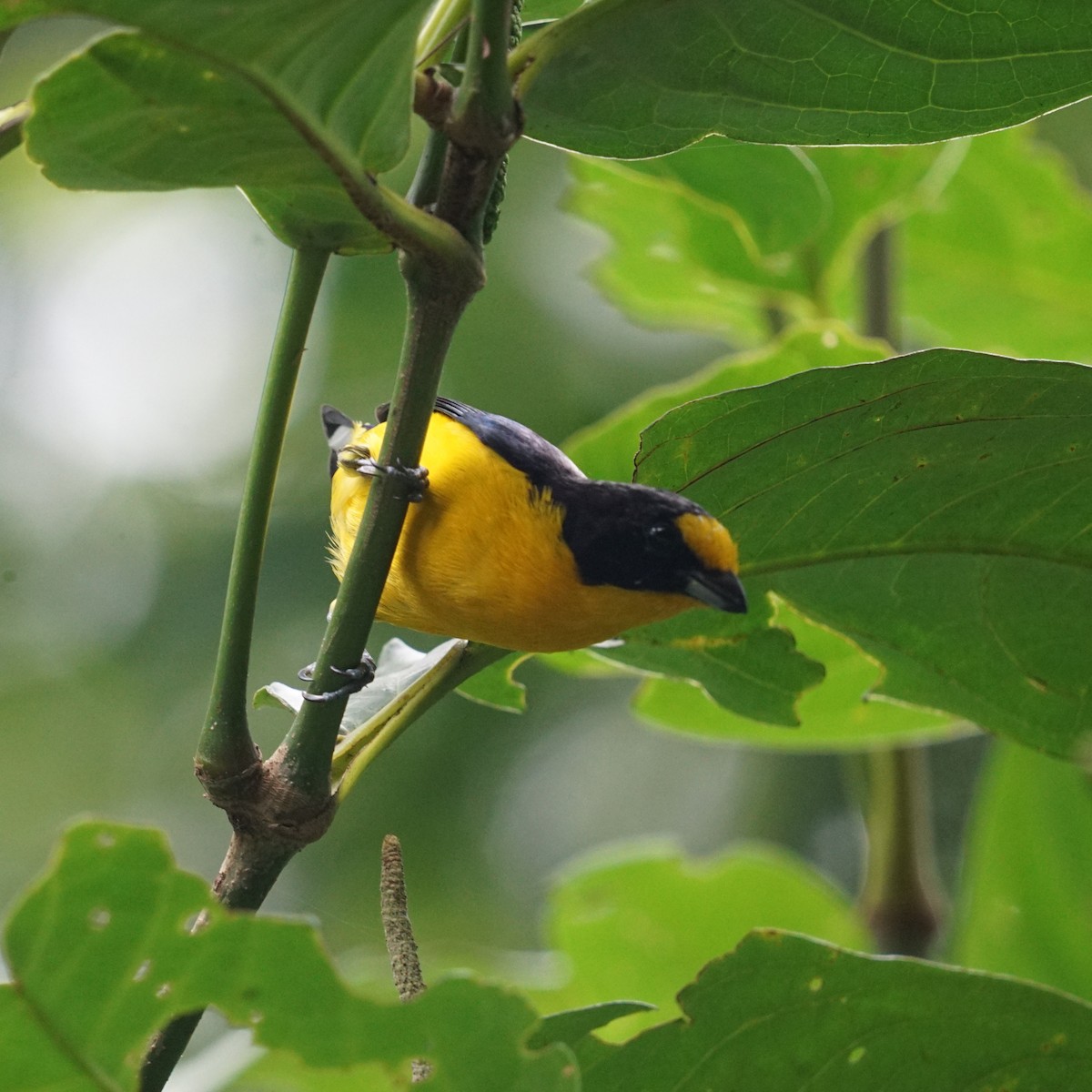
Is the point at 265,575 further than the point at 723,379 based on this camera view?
Yes

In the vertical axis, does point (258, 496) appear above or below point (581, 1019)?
above

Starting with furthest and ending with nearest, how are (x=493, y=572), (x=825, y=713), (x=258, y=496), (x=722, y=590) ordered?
(x=825, y=713)
(x=493, y=572)
(x=722, y=590)
(x=258, y=496)

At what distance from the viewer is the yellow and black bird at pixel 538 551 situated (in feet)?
5.92

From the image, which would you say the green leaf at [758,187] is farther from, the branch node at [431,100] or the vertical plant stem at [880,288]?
the branch node at [431,100]

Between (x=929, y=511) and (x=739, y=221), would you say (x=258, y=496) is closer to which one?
(x=929, y=511)

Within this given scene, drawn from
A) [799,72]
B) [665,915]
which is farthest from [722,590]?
[665,915]

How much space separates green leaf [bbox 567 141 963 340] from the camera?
258 centimetres

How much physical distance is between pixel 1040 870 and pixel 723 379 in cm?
121

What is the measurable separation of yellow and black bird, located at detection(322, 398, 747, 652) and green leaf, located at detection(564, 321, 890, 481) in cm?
6

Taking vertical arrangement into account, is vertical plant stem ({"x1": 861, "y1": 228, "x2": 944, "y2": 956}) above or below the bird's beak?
below

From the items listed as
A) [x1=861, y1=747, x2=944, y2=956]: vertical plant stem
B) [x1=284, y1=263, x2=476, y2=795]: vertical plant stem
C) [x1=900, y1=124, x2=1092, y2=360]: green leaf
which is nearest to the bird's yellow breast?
[x1=284, y1=263, x2=476, y2=795]: vertical plant stem

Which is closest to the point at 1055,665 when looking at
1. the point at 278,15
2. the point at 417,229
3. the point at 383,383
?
the point at 417,229

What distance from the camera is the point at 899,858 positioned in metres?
2.56

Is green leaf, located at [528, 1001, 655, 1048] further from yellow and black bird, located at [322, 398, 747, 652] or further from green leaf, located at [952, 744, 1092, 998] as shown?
green leaf, located at [952, 744, 1092, 998]
